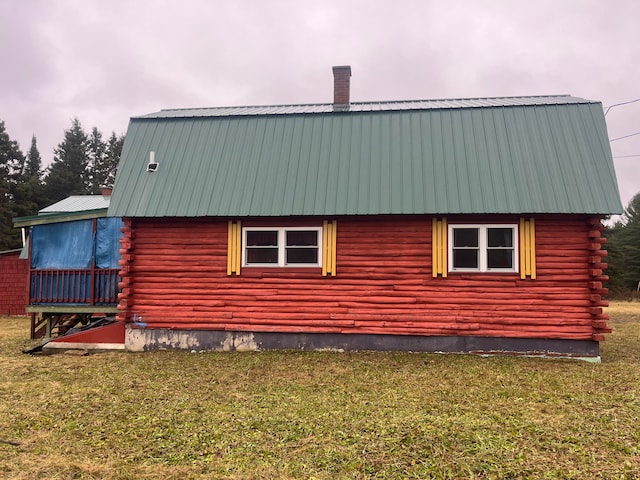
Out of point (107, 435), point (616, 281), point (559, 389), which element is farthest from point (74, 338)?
point (616, 281)

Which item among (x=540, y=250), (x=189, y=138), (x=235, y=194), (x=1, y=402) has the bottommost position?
(x=1, y=402)

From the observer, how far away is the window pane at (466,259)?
10.7 meters

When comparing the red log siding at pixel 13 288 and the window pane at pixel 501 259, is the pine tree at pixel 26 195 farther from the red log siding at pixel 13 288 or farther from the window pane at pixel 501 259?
the window pane at pixel 501 259

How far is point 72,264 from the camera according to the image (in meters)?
12.8

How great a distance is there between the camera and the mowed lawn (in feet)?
15.4

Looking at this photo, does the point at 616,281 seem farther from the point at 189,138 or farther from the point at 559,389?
the point at 189,138

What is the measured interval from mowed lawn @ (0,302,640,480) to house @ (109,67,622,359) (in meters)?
1.04

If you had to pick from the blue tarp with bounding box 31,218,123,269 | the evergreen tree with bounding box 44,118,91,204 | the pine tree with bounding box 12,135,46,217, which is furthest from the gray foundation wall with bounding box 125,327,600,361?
the evergreen tree with bounding box 44,118,91,204

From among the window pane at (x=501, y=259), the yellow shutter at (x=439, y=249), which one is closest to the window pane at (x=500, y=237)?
the window pane at (x=501, y=259)

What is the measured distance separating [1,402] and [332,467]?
5.76m

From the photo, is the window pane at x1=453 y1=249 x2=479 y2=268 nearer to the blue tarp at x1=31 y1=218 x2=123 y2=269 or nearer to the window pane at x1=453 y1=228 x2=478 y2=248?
the window pane at x1=453 y1=228 x2=478 y2=248

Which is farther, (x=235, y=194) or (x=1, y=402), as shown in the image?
(x=235, y=194)

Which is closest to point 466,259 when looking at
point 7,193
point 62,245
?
point 62,245

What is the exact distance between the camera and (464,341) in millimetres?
10156
